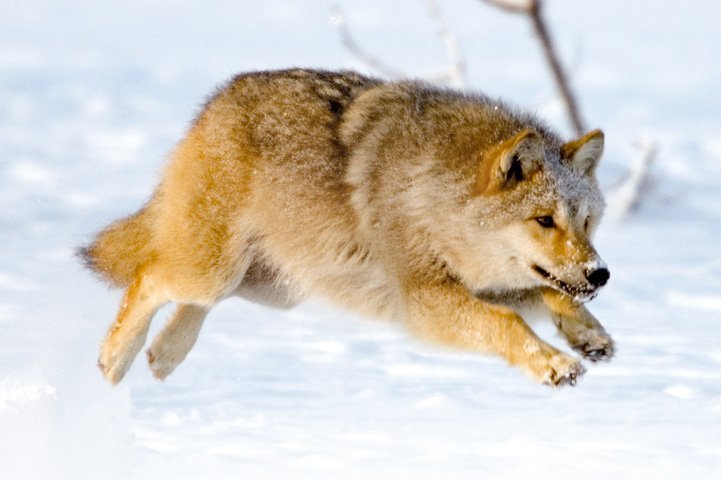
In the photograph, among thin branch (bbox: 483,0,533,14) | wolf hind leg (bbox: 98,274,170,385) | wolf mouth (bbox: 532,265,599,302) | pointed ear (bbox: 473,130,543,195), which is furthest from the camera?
thin branch (bbox: 483,0,533,14)

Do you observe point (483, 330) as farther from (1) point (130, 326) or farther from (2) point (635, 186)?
(2) point (635, 186)

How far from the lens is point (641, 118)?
55.9ft

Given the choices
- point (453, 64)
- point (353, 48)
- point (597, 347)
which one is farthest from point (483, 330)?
point (453, 64)

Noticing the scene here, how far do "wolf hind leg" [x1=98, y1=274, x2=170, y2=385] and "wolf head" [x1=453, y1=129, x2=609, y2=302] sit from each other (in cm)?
A: 168

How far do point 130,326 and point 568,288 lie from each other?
2.34 meters

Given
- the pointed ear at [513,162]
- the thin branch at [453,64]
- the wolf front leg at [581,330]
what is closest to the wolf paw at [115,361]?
the pointed ear at [513,162]

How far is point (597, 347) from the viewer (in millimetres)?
5195

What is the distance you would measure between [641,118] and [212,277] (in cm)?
1243

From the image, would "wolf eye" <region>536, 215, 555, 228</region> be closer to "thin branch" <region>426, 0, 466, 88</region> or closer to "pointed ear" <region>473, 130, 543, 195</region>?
"pointed ear" <region>473, 130, 543, 195</region>

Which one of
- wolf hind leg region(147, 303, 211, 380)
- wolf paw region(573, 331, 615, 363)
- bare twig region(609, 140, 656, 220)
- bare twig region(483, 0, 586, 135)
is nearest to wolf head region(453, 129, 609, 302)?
wolf paw region(573, 331, 615, 363)

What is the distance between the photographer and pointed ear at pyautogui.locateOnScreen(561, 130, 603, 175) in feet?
17.3

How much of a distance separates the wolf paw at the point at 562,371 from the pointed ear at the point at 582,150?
926 millimetres

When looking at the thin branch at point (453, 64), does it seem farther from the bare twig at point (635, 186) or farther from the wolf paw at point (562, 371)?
the wolf paw at point (562, 371)

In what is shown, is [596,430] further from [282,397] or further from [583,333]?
[282,397]
